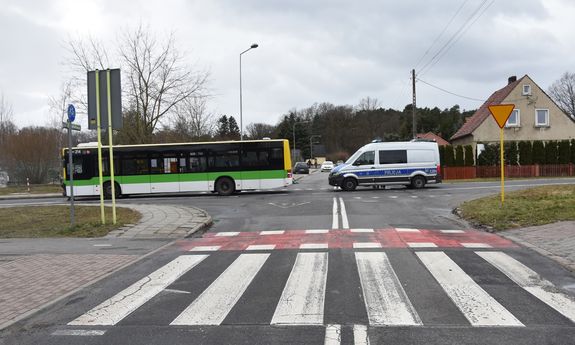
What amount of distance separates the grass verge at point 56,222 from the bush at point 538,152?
3094 cm

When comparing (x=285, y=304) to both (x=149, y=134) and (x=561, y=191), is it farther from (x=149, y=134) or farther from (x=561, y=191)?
(x=149, y=134)

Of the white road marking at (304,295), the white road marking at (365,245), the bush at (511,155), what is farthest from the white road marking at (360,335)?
the bush at (511,155)

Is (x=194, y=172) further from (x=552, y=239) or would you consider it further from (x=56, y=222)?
(x=552, y=239)

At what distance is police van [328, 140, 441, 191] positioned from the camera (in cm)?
2583

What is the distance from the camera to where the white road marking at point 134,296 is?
17.1ft

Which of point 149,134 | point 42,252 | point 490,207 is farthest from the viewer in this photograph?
point 149,134

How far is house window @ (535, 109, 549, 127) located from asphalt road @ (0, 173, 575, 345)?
134 feet

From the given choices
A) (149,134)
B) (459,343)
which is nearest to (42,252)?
(459,343)

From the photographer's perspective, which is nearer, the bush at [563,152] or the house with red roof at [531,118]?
the bush at [563,152]

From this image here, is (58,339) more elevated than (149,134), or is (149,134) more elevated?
(149,134)

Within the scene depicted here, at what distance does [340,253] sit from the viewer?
8.61 meters

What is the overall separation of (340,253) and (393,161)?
18007 millimetres

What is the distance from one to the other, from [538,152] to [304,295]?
3549 cm

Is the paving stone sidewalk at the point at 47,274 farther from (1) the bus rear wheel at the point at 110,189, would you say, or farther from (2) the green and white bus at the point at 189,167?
(1) the bus rear wheel at the point at 110,189
